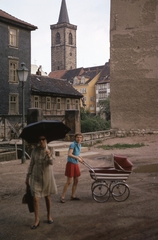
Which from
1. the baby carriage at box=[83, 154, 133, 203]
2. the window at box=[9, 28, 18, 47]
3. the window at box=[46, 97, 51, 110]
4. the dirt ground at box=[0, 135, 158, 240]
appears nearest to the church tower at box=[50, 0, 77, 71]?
the window at box=[46, 97, 51, 110]

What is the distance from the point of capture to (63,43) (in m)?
104

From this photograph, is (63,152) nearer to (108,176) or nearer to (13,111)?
(108,176)

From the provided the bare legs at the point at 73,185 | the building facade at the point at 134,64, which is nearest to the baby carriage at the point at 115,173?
the bare legs at the point at 73,185

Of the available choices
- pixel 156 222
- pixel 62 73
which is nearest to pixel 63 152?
pixel 156 222

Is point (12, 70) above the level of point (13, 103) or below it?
above

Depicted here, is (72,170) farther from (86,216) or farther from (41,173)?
(41,173)

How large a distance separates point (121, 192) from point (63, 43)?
3885 inches

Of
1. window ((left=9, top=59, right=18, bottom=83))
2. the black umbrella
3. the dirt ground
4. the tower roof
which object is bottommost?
the dirt ground

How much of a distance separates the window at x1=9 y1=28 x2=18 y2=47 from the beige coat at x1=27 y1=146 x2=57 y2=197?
27.7m

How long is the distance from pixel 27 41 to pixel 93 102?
44077 millimetres

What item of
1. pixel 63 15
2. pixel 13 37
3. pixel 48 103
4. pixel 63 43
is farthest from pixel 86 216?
pixel 63 15

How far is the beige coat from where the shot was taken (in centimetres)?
612

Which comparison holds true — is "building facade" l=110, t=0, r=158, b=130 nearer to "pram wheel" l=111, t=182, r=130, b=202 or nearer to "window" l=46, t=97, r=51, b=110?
"window" l=46, t=97, r=51, b=110

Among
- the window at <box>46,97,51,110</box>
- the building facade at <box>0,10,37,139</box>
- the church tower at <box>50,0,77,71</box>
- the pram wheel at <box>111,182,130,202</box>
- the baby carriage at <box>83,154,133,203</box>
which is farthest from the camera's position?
the church tower at <box>50,0,77,71</box>
